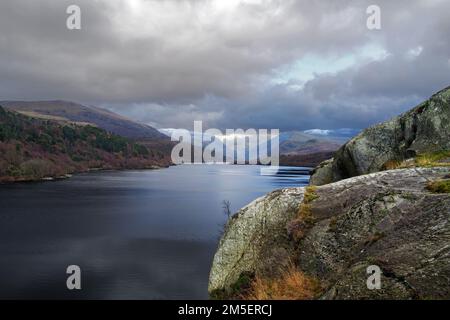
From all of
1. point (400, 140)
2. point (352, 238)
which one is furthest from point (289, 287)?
point (400, 140)

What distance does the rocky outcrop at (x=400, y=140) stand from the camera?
Answer: 22.2 m

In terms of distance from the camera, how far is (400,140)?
2548cm

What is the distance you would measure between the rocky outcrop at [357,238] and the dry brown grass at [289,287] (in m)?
0.36

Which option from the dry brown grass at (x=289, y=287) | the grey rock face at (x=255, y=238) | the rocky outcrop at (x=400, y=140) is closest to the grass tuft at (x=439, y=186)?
the grey rock face at (x=255, y=238)

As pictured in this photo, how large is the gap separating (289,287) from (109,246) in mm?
59954

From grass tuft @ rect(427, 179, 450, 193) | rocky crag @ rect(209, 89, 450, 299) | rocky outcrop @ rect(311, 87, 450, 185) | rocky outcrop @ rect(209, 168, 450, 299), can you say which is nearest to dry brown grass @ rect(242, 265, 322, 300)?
rocky crag @ rect(209, 89, 450, 299)

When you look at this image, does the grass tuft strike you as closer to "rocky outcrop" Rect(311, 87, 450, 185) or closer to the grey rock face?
the grey rock face

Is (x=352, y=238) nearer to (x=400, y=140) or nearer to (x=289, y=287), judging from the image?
(x=289, y=287)

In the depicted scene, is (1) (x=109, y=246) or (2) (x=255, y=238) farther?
(1) (x=109, y=246)

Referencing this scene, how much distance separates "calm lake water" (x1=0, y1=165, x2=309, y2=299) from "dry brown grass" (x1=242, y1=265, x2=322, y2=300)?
33.4 meters

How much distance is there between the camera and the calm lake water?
46.3 metres

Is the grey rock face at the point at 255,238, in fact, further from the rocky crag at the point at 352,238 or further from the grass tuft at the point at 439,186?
the grass tuft at the point at 439,186
